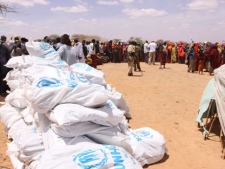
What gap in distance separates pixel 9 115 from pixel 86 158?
2222mm

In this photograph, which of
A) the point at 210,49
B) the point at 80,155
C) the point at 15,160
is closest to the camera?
the point at 80,155

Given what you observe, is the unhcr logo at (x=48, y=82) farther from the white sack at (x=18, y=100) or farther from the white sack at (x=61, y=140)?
the white sack at (x=18, y=100)

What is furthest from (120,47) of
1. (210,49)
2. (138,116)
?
(138,116)

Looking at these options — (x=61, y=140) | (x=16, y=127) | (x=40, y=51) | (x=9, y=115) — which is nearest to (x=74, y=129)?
(x=61, y=140)

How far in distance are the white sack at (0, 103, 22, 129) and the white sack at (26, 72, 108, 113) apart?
1167mm

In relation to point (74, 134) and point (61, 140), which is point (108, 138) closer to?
point (74, 134)

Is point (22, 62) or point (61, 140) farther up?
point (22, 62)

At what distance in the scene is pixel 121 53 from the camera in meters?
16.3

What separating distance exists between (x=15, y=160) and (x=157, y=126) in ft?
8.20

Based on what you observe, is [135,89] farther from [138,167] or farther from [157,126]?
[138,167]

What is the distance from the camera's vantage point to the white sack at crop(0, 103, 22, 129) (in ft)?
12.3

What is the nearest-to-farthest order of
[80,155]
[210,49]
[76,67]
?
[80,155] → [76,67] → [210,49]

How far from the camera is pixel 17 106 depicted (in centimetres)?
377

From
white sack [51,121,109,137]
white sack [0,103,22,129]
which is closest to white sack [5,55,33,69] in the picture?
white sack [0,103,22,129]
